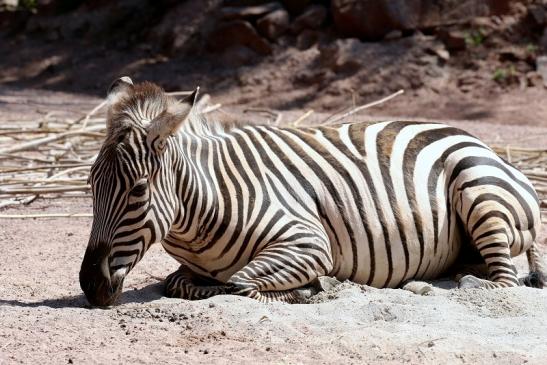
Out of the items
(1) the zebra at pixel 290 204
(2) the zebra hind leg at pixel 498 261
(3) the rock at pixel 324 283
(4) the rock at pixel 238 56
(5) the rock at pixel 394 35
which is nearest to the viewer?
(1) the zebra at pixel 290 204

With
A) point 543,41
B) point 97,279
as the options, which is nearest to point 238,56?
point 543,41

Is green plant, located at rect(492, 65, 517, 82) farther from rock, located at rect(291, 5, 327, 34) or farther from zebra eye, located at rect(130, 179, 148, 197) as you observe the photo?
zebra eye, located at rect(130, 179, 148, 197)

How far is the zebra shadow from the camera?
17.1ft

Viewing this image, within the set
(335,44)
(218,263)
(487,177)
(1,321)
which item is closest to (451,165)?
(487,177)

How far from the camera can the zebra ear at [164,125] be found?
16.5 ft

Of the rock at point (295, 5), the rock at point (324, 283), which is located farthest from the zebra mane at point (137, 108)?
the rock at point (295, 5)

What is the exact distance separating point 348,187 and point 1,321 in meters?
2.05

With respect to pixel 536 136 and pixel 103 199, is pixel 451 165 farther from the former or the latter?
pixel 536 136

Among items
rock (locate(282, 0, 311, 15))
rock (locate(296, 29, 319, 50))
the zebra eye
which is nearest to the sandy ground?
the zebra eye

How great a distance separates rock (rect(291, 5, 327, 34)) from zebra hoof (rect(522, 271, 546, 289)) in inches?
486

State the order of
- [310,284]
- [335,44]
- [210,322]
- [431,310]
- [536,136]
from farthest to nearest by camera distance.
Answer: [335,44]
[536,136]
[310,284]
[431,310]
[210,322]

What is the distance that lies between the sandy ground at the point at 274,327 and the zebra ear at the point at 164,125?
0.80m

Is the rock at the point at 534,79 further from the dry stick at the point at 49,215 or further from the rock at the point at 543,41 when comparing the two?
the dry stick at the point at 49,215

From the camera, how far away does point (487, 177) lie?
5.90 metres
